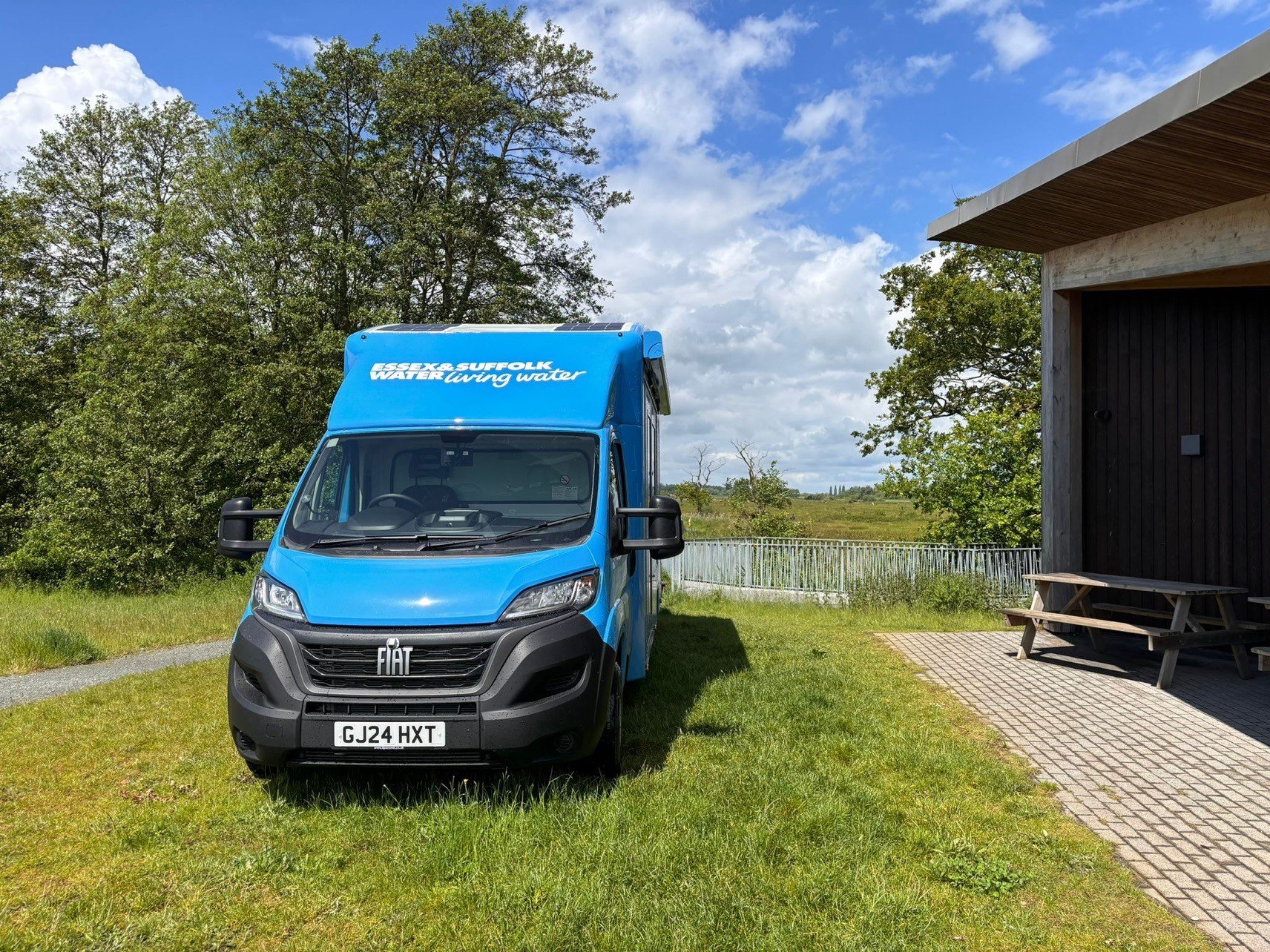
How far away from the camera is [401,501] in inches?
203

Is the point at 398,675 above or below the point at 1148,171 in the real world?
below

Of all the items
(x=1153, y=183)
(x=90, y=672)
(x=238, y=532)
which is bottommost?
(x=90, y=672)

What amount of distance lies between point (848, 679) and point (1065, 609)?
306 cm

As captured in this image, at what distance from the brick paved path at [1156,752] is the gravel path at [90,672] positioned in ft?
25.6

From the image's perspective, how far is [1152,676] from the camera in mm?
8156

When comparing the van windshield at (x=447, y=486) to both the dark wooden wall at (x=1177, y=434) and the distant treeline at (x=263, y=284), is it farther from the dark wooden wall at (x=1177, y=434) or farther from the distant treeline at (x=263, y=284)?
the distant treeline at (x=263, y=284)

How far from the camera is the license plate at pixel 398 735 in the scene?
4082mm

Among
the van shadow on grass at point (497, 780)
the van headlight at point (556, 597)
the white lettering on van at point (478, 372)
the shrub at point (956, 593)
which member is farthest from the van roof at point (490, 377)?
the shrub at point (956, 593)

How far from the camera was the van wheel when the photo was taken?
476 cm

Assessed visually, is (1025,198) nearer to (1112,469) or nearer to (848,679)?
(1112,469)

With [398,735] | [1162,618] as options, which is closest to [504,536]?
[398,735]

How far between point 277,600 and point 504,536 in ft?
3.89

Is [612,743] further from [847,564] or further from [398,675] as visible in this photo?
[847,564]

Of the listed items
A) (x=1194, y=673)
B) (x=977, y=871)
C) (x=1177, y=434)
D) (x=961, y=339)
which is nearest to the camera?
(x=977, y=871)
